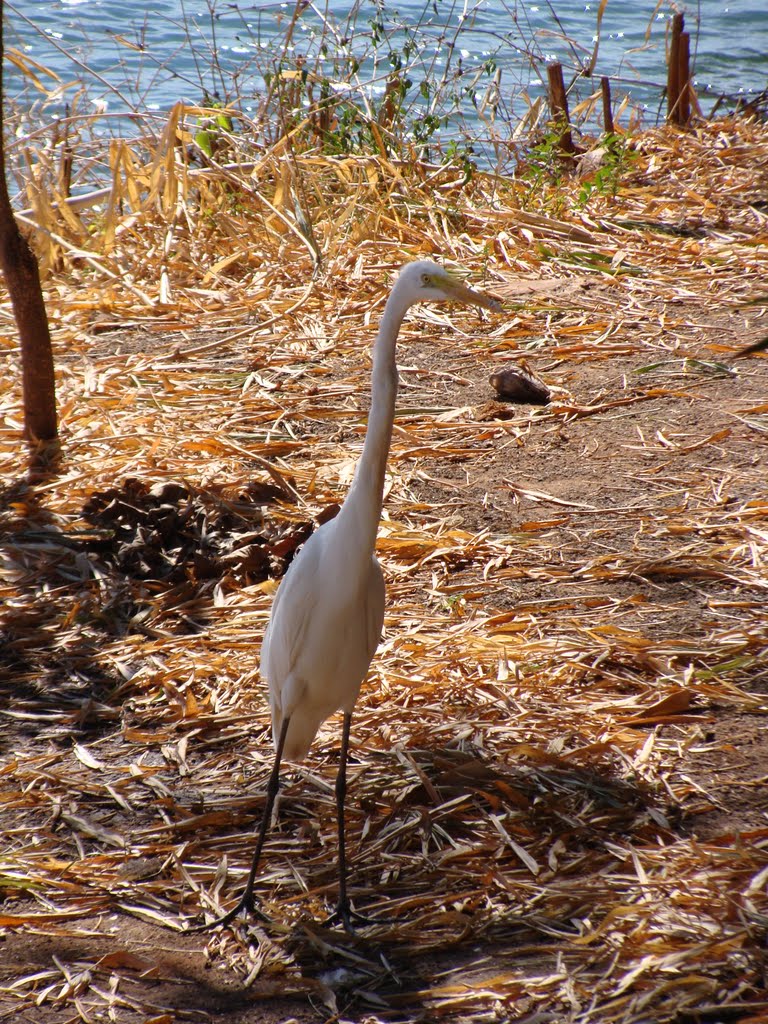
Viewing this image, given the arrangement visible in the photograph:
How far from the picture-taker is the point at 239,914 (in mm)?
2465

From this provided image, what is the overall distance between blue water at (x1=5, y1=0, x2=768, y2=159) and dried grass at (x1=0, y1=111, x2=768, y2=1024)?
165 centimetres

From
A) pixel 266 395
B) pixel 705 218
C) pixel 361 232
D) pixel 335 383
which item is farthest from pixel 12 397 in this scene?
pixel 705 218

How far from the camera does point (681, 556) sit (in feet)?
12.1

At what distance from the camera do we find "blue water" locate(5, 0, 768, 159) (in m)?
7.74

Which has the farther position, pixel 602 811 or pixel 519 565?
pixel 519 565

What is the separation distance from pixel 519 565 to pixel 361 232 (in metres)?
3.23

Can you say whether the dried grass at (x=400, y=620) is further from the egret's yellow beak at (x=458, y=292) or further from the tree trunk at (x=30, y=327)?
the egret's yellow beak at (x=458, y=292)

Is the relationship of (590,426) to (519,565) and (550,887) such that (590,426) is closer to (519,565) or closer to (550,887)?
(519,565)

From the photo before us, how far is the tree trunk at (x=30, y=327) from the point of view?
4184 mm

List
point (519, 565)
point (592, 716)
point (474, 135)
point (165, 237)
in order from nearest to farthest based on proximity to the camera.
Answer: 1. point (592, 716)
2. point (519, 565)
3. point (165, 237)
4. point (474, 135)

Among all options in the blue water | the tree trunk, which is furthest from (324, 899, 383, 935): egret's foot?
the blue water

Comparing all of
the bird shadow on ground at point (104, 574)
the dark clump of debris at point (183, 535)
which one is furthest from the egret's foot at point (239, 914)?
the dark clump of debris at point (183, 535)

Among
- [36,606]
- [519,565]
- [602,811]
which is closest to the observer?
[602,811]

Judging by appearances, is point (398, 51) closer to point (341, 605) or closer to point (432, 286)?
point (432, 286)
